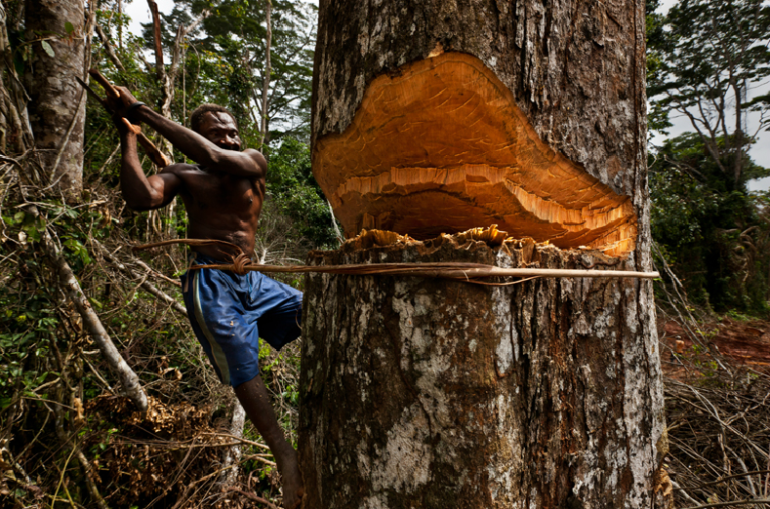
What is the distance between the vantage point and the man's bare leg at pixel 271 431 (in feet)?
3.59

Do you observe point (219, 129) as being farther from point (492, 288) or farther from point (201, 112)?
point (492, 288)

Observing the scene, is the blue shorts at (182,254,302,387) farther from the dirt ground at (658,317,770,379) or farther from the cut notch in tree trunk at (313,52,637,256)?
the dirt ground at (658,317,770,379)

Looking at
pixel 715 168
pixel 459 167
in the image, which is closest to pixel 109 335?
pixel 459 167

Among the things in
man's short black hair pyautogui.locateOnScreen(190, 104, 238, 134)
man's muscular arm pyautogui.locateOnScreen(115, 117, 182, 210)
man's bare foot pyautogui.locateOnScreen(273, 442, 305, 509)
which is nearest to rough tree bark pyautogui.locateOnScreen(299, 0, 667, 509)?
man's bare foot pyautogui.locateOnScreen(273, 442, 305, 509)

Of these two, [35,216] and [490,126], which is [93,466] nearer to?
[35,216]

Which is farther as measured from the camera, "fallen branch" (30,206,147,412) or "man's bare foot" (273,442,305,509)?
"fallen branch" (30,206,147,412)

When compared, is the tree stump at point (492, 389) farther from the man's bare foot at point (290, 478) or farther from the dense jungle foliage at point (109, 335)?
the dense jungle foliage at point (109, 335)

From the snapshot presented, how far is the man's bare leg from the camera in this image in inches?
43.1

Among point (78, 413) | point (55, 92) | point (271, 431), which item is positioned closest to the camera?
point (271, 431)

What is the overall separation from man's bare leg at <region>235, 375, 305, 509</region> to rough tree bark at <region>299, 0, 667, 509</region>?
0.87ft

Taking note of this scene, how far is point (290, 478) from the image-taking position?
1111mm

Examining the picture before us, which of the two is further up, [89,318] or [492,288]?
[492,288]

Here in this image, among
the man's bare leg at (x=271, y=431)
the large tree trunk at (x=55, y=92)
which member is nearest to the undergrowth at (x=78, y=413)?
the large tree trunk at (x=55, y=92)

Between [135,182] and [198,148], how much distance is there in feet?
0.96
